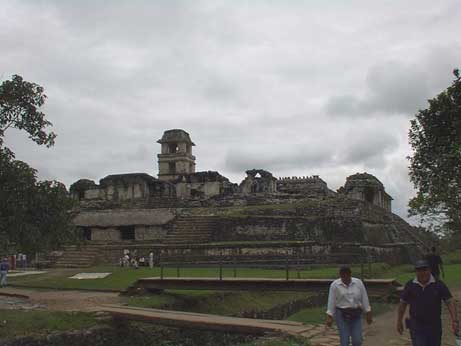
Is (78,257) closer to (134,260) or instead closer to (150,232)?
(134,260)

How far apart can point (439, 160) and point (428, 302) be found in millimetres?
10392

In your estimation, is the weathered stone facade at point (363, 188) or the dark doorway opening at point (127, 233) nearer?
the dark doorway opening at point (127, 233)

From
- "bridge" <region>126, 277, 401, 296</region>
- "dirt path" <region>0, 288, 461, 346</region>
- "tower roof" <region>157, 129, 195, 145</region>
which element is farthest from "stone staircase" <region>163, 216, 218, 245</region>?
"tower roof" <region>157, 129, 195, 145</region>

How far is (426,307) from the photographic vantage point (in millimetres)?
6207

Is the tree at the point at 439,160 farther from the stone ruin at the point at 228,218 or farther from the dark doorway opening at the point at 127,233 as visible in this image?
the dark doorway opening at the point at 127,233

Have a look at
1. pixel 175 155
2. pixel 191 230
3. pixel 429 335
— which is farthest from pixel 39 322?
pixel 175 155

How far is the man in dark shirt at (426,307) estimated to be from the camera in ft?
20.2

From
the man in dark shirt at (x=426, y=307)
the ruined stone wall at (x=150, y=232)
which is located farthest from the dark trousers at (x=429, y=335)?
the ruined stone wall at (x=150, y=232)

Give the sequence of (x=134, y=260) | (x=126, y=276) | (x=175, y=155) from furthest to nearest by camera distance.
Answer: (x=175, y=155) → (x=134, y=260) → (x=126, y=276)

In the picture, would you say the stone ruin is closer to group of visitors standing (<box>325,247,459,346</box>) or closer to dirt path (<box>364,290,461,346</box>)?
dirt path (<box>364,290,461,346</box>)

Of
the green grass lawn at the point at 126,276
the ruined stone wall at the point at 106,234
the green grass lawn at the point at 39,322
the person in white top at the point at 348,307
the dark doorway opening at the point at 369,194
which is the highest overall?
the dark doorway opening at the point at 369,194

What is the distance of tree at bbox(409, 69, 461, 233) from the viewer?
47.8 feet

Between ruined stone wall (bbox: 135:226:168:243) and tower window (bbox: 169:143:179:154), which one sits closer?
ruined stone wall (bbox: 135:226:168:243)

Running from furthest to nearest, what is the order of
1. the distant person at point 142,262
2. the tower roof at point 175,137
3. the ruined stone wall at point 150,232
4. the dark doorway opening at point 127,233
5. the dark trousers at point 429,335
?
the tower roof at point 175,137 → the dark doorway opening at point 127,233 → the ruined stone wall at point 150,232 → the distant person at point 142,262 → the dark trousers at point 429,335
